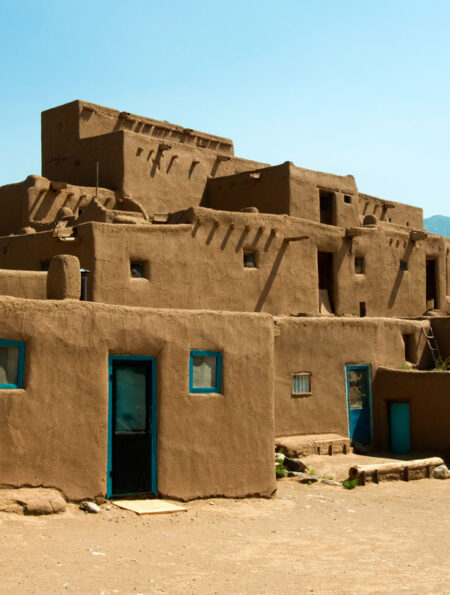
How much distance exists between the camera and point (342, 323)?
18.1 meters

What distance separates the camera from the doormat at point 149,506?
9.79 metres

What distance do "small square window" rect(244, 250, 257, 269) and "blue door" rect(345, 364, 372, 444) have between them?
3.84m

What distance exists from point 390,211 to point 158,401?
21.1 meters

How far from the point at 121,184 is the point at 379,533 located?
48.2 ft

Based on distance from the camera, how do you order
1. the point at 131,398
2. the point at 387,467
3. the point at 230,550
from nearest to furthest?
1. the point at 230,550
2. the point at 131,398
3. the point at 387,467

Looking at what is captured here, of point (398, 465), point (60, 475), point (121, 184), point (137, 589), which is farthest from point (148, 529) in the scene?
point (121, 184)

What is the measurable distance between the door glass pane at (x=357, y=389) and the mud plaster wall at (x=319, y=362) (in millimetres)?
295

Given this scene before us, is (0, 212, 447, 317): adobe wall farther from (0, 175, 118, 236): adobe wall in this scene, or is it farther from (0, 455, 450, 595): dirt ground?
(0, 455, 450, 595): dirt ground

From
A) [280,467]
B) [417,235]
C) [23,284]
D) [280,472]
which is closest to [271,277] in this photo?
[280,467]

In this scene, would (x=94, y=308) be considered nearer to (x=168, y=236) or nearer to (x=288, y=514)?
(x=288, y=514)

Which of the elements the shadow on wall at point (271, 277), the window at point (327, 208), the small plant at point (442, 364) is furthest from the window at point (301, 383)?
the window at point (327, 208)

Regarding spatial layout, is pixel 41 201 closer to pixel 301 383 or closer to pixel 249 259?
pixel 249 259

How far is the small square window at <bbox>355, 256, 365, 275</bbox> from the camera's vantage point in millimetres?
23661

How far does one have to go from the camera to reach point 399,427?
18344 mm
